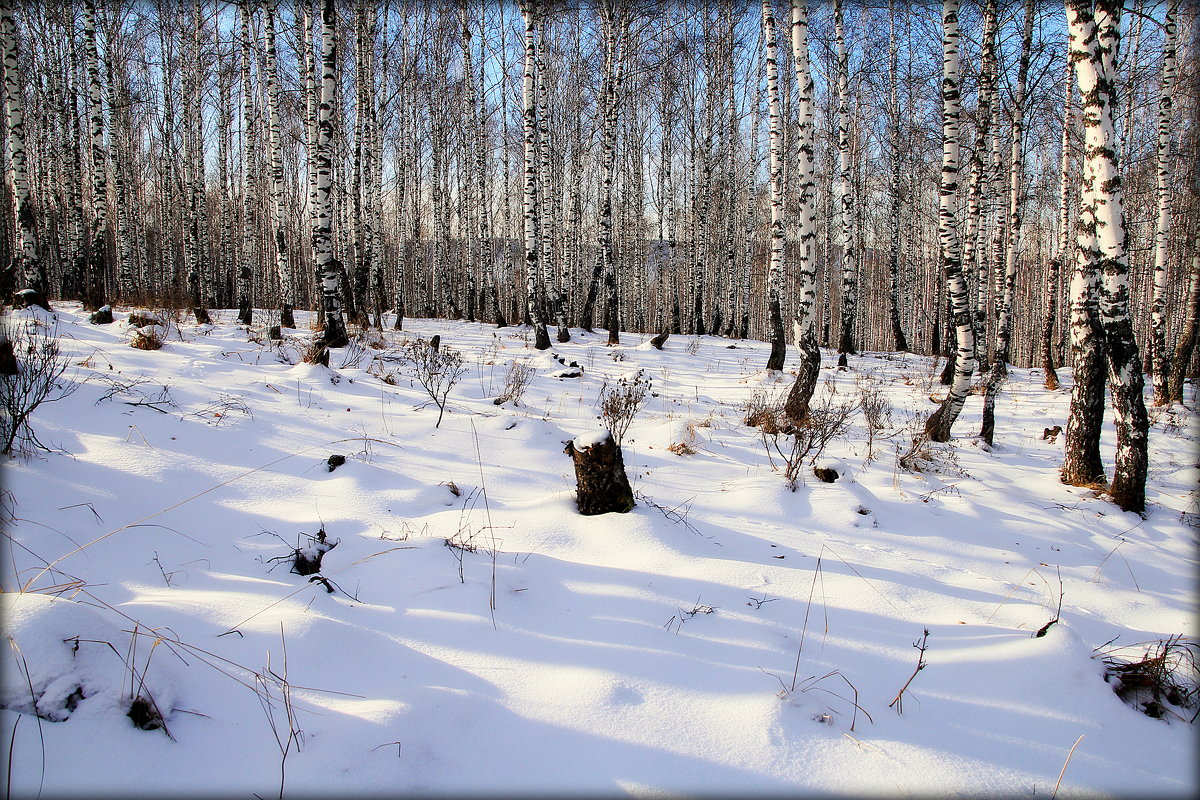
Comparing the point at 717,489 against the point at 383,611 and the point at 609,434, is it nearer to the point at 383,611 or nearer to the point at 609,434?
the point at 609,434

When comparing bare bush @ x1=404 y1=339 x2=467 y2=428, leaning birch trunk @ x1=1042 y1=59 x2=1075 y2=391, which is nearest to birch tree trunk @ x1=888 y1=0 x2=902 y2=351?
leaning birch trunk @ x1=1042 y1=59 x2=1075 y2=391

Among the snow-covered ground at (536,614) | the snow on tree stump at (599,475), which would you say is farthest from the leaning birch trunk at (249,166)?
the snow on tree stump at (599,475)

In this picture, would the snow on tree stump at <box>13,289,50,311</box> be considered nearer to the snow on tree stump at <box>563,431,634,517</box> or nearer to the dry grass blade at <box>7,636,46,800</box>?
the dry grass blade at <box>7,636,46,800</box>

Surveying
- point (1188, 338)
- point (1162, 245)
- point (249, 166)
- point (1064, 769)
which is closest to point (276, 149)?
point (249, 166)

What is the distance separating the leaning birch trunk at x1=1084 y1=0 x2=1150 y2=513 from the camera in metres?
4.45

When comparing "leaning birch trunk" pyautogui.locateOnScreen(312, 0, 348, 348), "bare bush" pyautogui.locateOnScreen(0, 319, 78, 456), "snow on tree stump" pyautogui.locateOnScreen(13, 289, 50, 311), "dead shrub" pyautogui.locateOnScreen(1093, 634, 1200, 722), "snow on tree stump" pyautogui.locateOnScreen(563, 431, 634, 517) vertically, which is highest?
"leaning birch trunk" pyautogui.locateOnScreen(312, 0, 348, 348)

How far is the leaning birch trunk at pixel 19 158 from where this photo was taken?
316 inches

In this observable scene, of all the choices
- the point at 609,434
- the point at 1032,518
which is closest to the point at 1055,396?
the point at 1032,518

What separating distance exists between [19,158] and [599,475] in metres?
10.7

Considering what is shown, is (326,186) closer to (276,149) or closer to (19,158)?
(276,149)

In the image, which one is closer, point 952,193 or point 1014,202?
point 952,193

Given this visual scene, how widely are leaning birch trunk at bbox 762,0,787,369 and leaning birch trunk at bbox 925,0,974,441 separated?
296 cm

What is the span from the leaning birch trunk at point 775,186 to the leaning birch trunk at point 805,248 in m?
0.53

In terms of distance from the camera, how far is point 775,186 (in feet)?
32.1
